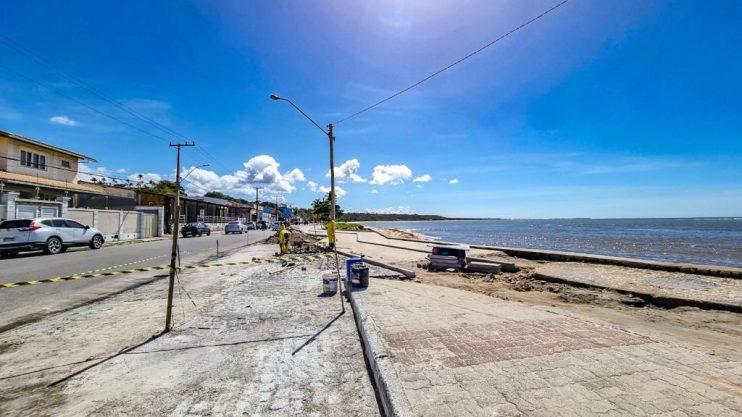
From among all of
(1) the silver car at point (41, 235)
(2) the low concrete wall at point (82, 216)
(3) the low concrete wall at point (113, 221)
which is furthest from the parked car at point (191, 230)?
(1) the silver car at point (41, 235)

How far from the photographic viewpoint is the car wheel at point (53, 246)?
15680mm

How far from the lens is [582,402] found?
3000 millimetres

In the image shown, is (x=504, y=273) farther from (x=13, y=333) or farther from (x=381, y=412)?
(x=13, y=333)

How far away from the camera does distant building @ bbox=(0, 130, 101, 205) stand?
24.4 m

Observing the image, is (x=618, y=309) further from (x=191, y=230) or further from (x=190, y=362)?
(x=191, y=230)

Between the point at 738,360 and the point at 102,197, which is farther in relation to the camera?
the point at 102,197

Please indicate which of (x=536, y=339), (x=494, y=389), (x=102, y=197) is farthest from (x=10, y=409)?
(x=102, y=197)

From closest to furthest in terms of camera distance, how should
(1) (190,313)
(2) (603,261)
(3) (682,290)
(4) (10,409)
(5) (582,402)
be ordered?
1. (5) (582,402)
2. (4) (10,409)
3. (1) (190,313)
4. (3) (682,290)
5. (2) (603,261)

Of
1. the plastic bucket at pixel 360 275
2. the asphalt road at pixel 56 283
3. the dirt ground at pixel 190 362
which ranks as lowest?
the dirt ground at pixel 190 362

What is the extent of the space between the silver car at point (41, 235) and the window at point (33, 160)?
15.7 m

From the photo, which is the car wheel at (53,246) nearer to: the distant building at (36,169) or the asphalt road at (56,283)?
the asphalt road at (56,283)

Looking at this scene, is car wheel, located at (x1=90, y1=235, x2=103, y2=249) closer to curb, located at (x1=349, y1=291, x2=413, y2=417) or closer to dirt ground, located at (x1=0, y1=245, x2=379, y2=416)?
dirt ground, located at (x1=0, y1=245, x2=379, y2=416)

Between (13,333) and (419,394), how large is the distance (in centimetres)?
643

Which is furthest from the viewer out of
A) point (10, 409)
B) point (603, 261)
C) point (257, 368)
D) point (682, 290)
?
point (603, 261)
